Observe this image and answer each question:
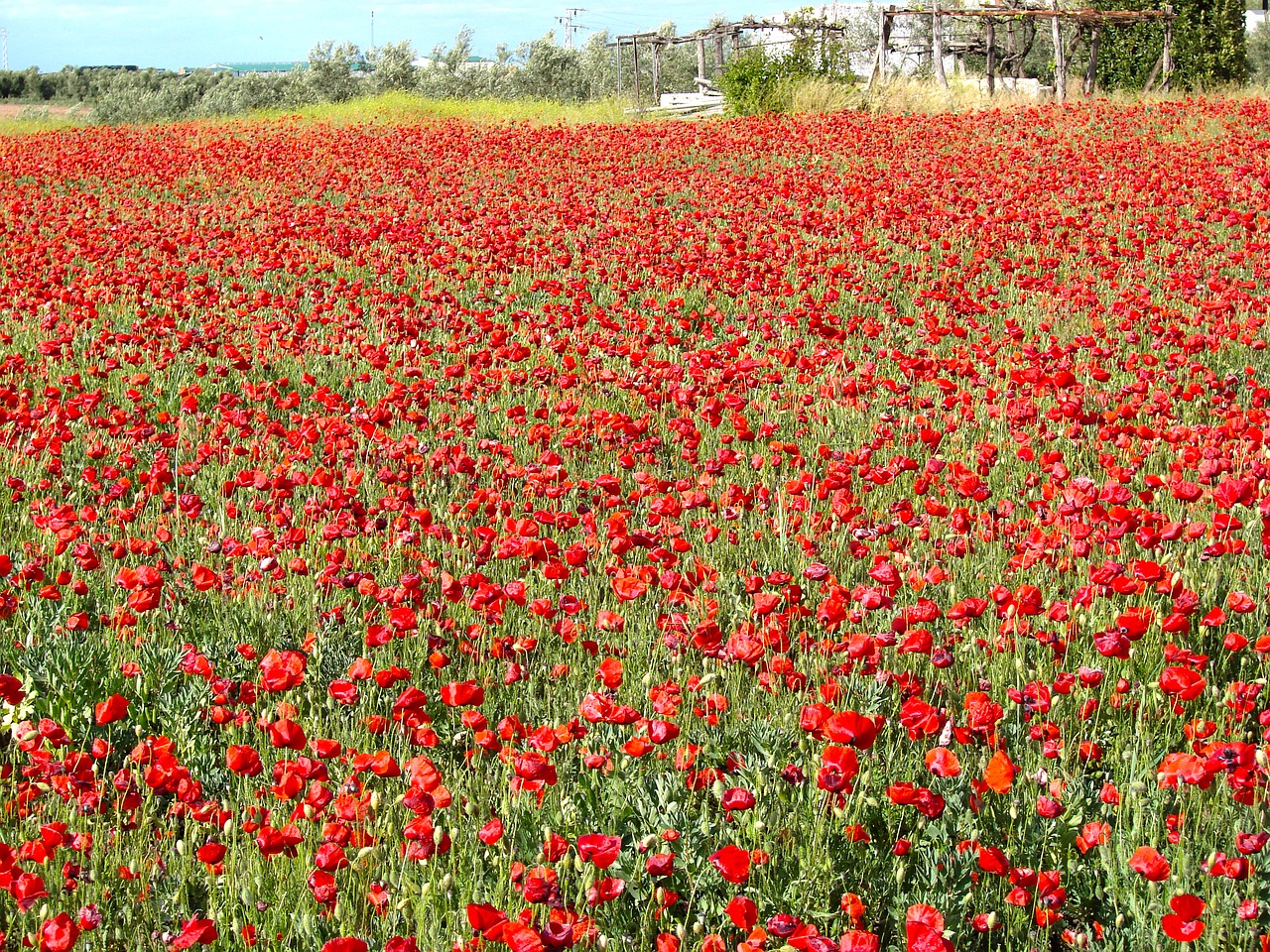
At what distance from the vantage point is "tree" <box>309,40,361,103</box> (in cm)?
3012

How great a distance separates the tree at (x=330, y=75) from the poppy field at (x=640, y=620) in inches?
939

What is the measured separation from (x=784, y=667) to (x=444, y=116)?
22.7 meters

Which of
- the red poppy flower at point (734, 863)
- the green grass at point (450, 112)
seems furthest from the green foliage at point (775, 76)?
the red poppy flower at point (734, 863)

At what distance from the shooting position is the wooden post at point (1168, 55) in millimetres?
22828

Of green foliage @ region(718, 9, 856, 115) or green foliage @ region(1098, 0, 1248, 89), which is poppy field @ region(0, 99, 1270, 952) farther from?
green foliage @ region(1098, 0, 1248, 89)

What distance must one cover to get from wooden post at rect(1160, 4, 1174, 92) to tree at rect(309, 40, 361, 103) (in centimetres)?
1911

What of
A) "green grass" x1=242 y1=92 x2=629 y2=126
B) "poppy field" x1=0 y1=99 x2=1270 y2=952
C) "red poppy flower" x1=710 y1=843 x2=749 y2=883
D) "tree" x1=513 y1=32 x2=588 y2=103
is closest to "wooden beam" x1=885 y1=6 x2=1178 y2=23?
"green grass" x1=242 y1=92 x2=629 y2=126

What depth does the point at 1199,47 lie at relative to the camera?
22766 mm

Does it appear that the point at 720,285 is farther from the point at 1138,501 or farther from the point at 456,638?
the point at 456,638

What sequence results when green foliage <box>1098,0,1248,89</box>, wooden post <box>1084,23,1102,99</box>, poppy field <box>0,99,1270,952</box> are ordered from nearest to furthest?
1. poppy field <box>0,99,1270,952</box>
2. green foliage <box>1098,0,1248,89</box>
3. wooden post <box>1084,23,1102,99</box>

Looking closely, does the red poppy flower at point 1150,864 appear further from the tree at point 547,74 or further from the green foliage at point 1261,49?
the green foliage at point 1261,49

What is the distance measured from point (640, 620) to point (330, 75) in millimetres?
30217

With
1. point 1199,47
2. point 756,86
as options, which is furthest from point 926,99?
point 1199,47

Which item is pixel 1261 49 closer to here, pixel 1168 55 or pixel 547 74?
pixel 1168 55
